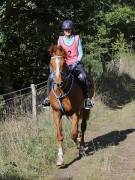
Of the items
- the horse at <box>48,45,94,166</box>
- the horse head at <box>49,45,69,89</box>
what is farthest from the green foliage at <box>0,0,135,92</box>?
the horse head at <box>49,45,69,89</box>

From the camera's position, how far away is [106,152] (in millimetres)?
10672

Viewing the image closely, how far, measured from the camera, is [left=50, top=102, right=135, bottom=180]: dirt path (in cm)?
924

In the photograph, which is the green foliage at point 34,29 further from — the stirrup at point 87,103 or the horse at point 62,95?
the horse at point 62,95

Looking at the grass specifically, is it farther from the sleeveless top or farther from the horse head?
the sleeveless top

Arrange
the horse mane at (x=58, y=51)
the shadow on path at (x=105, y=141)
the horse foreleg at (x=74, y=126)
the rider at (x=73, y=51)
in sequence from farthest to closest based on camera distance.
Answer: the shadow on path at (x=105, y=141), the rider at (x=73, y=51), the horse foreleg at (x=74, y=126), the horse mane at (x=58, y=51)

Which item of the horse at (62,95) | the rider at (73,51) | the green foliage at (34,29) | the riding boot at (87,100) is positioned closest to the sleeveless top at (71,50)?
the rider at (73,51)

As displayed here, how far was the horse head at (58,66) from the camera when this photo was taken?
369 inches

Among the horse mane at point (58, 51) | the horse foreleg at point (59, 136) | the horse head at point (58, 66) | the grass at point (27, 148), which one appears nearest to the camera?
the grass at point (27, 148)

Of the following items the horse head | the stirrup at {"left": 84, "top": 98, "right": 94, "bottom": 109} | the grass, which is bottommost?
the grass

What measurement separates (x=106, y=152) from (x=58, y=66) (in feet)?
7.74

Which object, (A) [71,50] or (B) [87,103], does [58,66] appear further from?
(B) [87,103]

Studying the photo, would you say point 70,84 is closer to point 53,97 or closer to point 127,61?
point 53,97

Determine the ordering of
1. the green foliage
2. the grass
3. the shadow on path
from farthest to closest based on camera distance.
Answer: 1. the green foliage
2. the shadow on path
3. the grass

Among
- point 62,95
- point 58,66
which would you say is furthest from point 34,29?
point 58,66
